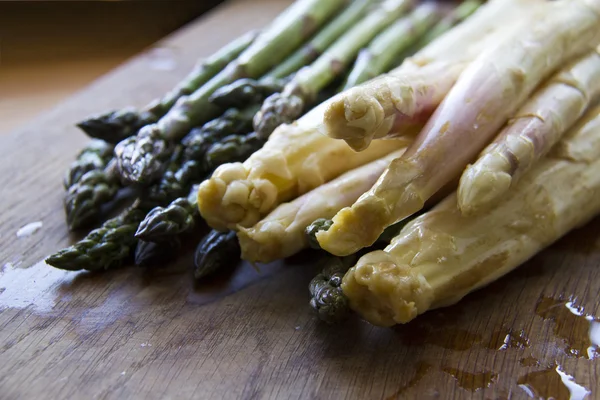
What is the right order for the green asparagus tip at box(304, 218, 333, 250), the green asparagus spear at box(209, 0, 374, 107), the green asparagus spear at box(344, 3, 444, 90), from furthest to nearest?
the green asparagus spear at box(344, 3, 444, 90) → the green asparagus spear at box(209, 0, 374, 107) → the green asparagus tip at box(304, 218, 333, 250)

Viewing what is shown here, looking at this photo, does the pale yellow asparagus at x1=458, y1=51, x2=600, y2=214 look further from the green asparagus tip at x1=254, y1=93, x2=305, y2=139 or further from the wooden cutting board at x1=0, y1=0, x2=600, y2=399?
the green asparagus tip at x1=254, y1=93, x2=305, y2=139

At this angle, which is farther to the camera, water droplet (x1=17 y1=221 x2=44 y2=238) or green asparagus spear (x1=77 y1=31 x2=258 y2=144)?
green asparagus spear (x1=77 y1=31 x2=258 y2=144)

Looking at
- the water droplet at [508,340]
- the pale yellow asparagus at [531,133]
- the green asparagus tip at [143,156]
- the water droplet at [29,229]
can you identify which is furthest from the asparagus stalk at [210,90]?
the water droplet at [508,340]

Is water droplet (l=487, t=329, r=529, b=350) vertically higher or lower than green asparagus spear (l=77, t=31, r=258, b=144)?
lower

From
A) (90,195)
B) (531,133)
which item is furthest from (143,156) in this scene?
(531,133)

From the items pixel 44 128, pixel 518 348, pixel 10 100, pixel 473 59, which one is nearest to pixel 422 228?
pixel 518 348

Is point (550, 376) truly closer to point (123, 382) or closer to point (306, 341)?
point (306, 341)

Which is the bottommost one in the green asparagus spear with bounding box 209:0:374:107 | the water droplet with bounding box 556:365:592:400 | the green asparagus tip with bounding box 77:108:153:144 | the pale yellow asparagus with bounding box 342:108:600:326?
the water droplet with bounding box 556:365:592:400

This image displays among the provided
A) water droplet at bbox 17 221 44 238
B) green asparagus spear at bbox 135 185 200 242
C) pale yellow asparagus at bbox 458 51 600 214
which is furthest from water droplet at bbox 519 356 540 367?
water droplet at bbox 17 221 44 238
